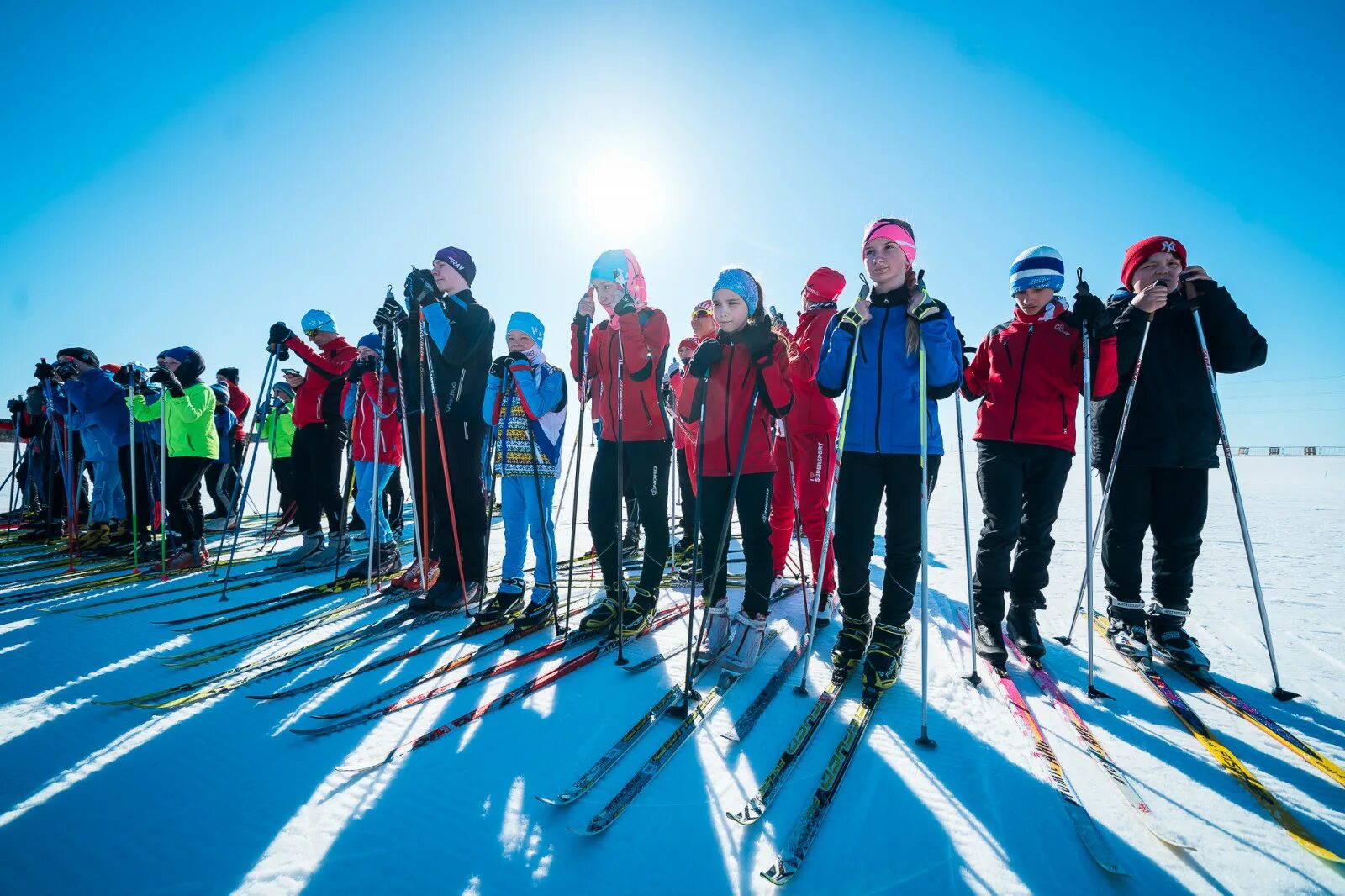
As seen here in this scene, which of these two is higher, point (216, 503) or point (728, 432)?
point (728, 432)

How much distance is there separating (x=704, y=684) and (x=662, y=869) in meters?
1.36

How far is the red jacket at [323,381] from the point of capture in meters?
5.57

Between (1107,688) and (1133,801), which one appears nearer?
(1133,801)

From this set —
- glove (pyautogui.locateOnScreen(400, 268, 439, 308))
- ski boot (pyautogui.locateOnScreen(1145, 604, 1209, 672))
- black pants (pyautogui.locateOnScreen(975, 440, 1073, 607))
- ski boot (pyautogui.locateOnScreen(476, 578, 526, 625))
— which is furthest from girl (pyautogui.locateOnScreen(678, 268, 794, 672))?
ski boot (pyautogui.locateOnScreen(1145, 604, 1209, 672))

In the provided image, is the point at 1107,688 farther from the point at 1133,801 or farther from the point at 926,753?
the point at 926,753

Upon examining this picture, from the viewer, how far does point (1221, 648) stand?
11.1 feet

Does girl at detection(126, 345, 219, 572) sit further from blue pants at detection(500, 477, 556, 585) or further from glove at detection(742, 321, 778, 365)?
glove at detection(742, 321, 778, 365)

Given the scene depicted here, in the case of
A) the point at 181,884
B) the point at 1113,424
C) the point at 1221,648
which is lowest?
the point at 1221,648

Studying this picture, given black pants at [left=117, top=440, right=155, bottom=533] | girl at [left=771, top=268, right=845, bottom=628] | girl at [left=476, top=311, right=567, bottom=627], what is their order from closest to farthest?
girl at [left=476, top=311, right=567, bottom=627] < girl at [left=771, top=268, right=845, bottom=628] < black pants at [left=117, top=440, right=155, bottom=533]

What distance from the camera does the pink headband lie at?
294 centimetres

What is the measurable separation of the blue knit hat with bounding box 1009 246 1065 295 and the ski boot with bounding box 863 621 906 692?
2197mm

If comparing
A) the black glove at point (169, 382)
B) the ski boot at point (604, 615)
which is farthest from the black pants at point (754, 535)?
the black glove at point (169, 382)

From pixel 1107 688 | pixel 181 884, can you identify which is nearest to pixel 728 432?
pixel 1107 688

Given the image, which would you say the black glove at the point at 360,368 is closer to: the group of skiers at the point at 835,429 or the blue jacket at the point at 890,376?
the group of skiers at the point at 835,429
